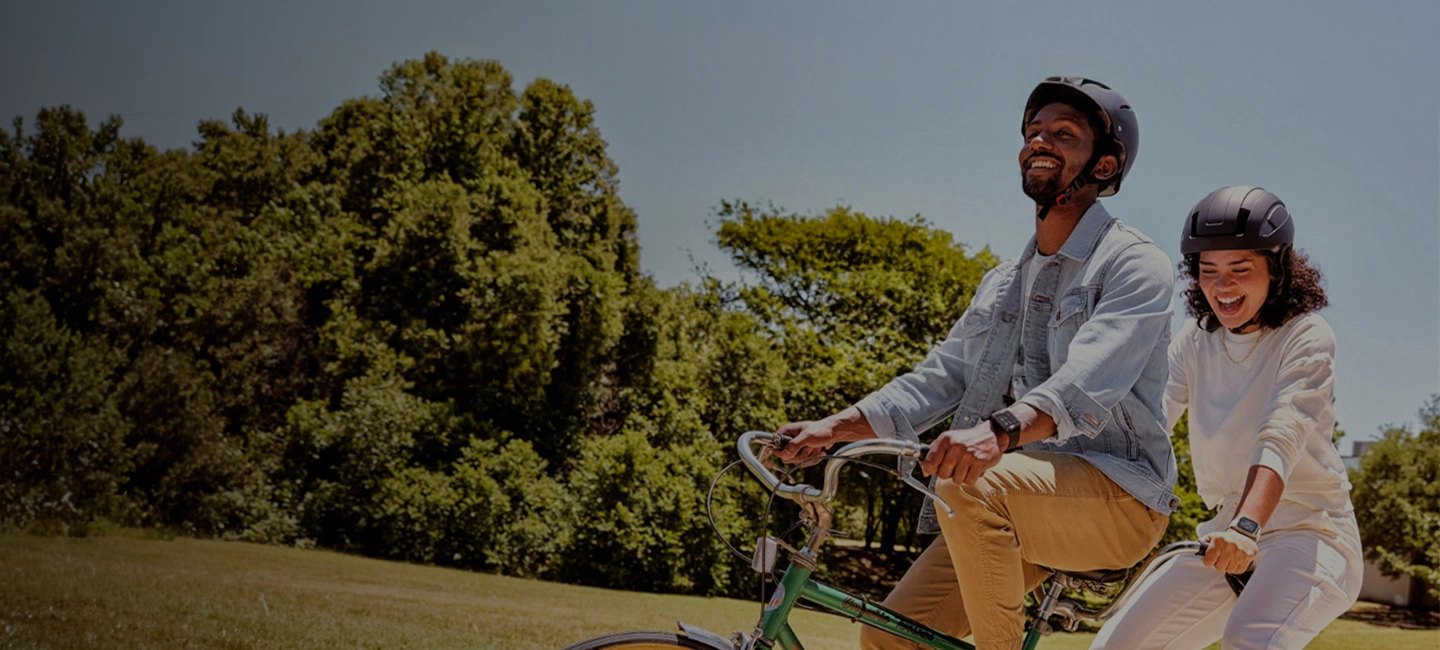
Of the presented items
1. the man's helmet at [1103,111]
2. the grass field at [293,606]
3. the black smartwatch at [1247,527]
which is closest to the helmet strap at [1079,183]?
the man's helmet at [1103,111]

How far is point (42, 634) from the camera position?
558 cm

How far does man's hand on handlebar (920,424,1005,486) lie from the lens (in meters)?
1.90

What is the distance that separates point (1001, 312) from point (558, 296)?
1119 cm

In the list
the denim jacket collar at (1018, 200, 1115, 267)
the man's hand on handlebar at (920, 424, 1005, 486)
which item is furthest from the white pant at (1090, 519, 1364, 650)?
the man's hand on handlebar at (920, 424, 1005, 486)

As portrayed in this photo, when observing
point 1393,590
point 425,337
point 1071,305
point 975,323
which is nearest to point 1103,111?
point 1071,305

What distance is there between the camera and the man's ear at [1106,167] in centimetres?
239

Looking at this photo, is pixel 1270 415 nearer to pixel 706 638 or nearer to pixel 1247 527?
pixel 1247 527

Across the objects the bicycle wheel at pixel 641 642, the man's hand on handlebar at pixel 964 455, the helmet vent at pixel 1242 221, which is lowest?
the bicycle wheel at pixel 641 642

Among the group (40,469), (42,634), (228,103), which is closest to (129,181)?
(228,103)

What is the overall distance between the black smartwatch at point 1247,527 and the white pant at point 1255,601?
0.30 meters

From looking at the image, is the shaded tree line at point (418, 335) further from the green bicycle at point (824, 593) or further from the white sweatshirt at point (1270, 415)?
the white sweatshirt at point (1270, 415)

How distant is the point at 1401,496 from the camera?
16.8 metres

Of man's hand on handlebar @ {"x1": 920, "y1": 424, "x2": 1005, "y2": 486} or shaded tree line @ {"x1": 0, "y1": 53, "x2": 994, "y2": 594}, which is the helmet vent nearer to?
man's hand on handlebar @ {"x1": 920, "y1": 424, "x2": 1005, "y2": 486}

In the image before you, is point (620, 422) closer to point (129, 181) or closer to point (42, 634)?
point (129, 181)
